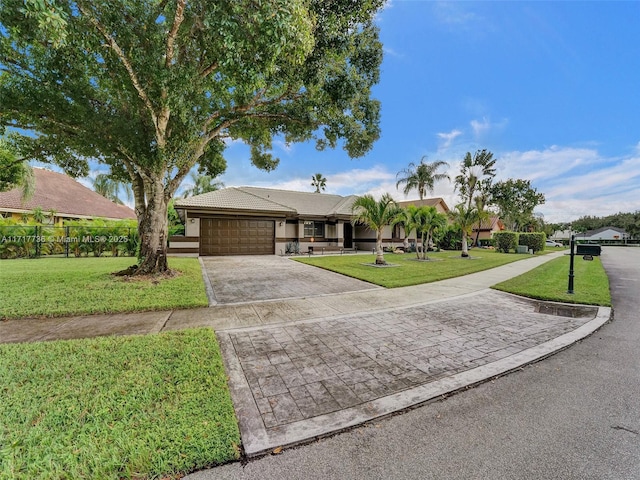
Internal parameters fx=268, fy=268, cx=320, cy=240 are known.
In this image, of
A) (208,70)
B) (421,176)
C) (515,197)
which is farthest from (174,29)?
(515,197)

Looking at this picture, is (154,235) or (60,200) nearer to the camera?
(154,235)

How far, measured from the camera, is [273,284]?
8.96 metres

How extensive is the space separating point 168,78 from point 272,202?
12910mm

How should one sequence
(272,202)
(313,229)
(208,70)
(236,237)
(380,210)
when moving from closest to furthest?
(208,70) → (380,210) → (236,237) → (272,202) → (313,229)

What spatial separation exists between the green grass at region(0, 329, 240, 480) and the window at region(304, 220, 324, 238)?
700 inches

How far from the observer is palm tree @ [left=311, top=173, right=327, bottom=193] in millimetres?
37188

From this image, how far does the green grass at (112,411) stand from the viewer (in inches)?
76.0

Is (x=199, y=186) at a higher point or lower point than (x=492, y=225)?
higher

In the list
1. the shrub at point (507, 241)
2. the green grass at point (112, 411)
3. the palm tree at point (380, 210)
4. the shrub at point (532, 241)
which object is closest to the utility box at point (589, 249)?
the palm tree at point (380, 210)

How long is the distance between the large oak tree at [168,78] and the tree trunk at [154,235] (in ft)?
0.13

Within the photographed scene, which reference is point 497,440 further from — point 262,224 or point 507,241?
point 507,241

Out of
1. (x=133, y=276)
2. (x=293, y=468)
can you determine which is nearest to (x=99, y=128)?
(x=133, y=276)

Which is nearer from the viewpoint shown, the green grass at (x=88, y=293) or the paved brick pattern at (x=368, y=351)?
the paved brick pattern at (x=368, y=351)

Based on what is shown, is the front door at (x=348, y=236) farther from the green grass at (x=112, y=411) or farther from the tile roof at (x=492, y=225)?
the tile roof at (x=492, y=225)
